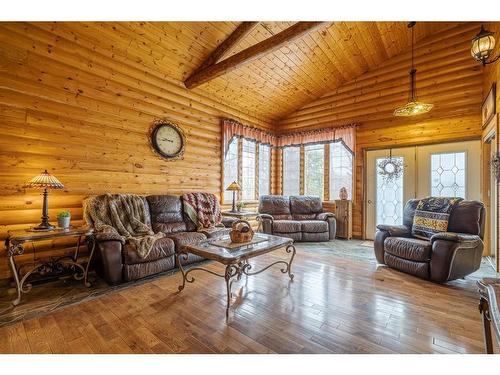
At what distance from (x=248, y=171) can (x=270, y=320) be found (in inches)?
165

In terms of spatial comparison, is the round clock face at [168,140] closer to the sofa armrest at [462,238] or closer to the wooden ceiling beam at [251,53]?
the wooden ceiling beam at [251,53]

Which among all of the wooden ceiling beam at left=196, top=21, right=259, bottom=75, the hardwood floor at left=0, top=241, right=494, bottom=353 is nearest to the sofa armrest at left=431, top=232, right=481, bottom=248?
the hardwood floor at left=0, top=241, right=494, bottom=353

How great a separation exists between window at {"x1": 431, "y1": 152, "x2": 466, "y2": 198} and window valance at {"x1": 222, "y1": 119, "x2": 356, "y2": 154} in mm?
1548

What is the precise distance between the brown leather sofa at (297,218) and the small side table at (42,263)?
2999 mm

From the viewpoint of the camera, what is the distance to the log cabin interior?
195cm

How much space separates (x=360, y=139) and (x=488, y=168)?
7.06 ft

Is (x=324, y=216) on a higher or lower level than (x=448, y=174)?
lower

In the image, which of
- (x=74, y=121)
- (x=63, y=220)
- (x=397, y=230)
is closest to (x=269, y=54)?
(x=74, y=121)

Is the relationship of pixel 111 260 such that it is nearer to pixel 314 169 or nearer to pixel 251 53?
pixel 251 53

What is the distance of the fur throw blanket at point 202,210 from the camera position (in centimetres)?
392

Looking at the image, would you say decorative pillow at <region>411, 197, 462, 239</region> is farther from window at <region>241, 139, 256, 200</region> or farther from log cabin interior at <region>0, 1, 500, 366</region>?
window at <region>241, 139, 256, 200</region>

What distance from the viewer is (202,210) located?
4.05 metres

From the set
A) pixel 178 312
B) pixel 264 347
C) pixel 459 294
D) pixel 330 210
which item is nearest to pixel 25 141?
pixel 178 312

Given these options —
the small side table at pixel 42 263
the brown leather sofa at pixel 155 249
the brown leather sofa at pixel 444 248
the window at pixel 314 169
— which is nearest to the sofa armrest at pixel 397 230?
the brown leather sofa at pixel 444 248
